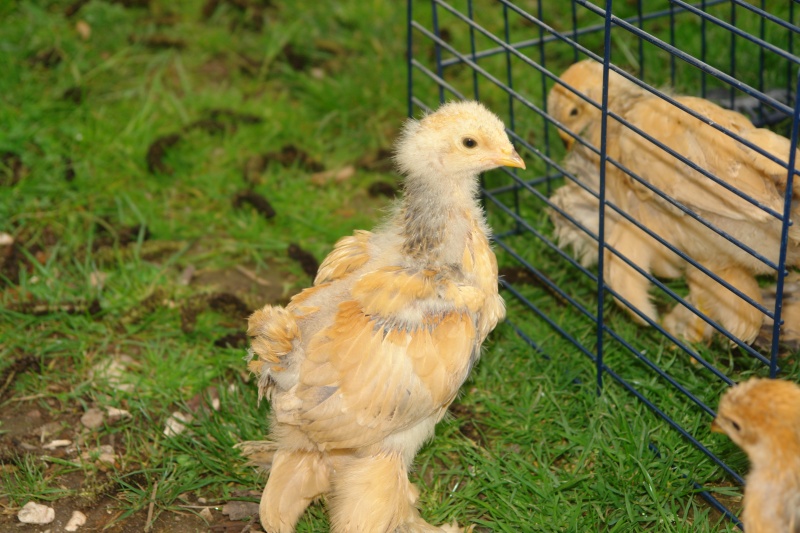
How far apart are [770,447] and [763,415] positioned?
0.09m

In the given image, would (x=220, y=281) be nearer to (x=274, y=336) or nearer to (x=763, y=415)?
(x=274, y=336)

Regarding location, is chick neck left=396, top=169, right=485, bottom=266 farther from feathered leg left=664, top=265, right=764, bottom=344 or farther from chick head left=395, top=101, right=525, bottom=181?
feathered leg left=664, top=265, right=764, bottom=344

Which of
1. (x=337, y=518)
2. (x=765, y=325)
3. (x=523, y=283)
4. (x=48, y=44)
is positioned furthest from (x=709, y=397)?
(x=48, y=44)

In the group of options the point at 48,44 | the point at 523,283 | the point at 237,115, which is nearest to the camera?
the point at 523,283

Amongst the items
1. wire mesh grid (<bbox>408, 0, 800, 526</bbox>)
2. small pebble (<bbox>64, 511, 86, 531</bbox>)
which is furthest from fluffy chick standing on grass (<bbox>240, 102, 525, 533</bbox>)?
small pebble (<bbox>64, 511, 86, 531</bbox>)

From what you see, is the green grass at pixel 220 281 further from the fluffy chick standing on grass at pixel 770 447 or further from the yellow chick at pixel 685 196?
the fluffy chick standing on grass at pixel 770 447

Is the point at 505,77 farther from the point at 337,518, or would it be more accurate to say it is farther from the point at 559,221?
the point at 337,518

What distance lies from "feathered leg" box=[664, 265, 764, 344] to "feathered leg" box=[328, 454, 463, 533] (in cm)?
150

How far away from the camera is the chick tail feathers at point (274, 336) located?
289 cm

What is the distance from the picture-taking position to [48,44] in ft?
19.1

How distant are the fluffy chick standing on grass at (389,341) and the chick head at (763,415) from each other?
85 cm

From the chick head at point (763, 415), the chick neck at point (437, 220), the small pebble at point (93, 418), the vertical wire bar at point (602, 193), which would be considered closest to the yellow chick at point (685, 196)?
the vertical wire bar at point (602, 193)

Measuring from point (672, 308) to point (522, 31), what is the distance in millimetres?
2574

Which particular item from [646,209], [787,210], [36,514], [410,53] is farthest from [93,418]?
[787,210]
